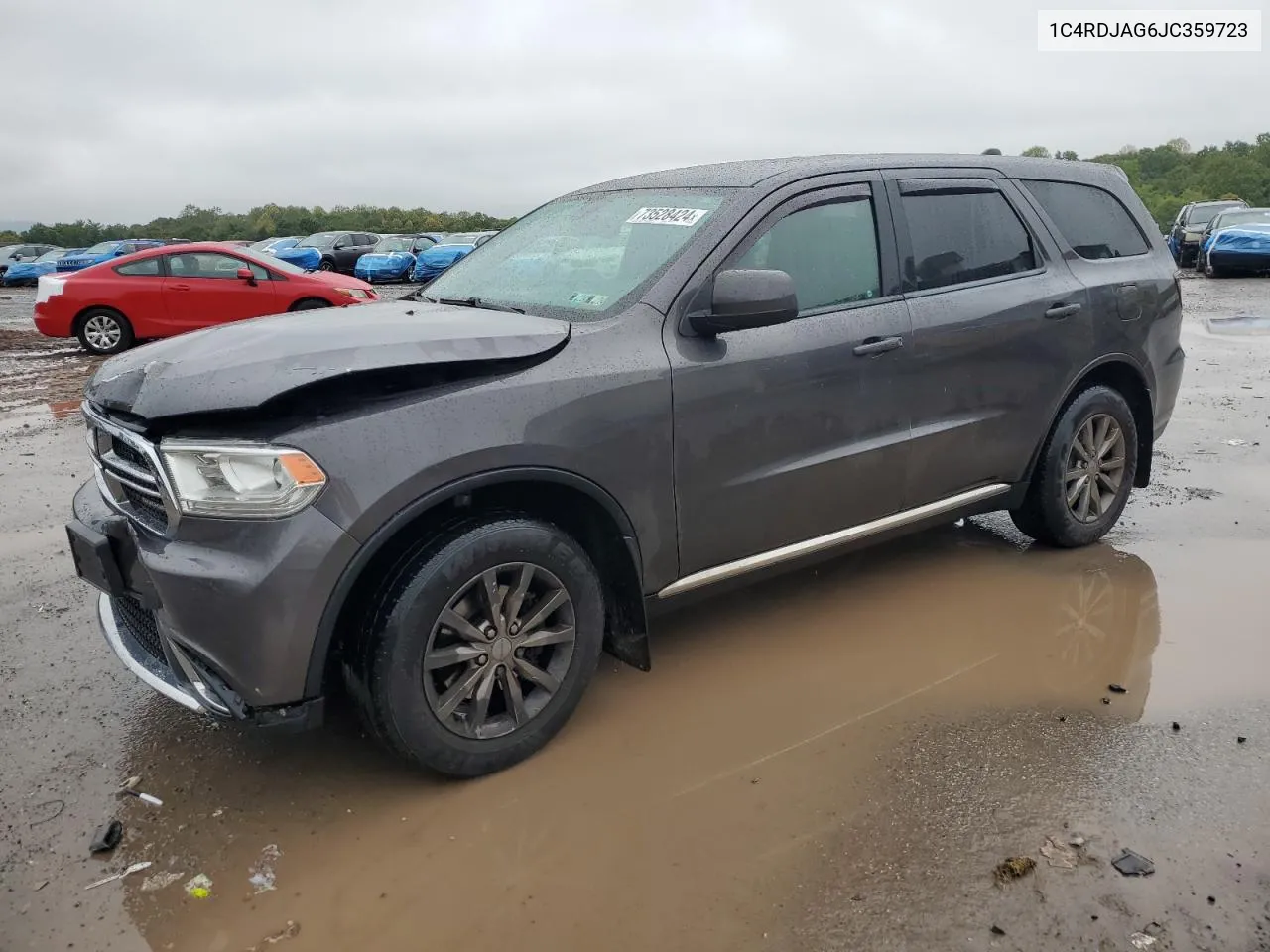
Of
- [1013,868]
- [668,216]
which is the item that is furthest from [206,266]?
[1013,868]

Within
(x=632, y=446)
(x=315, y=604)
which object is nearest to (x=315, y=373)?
(x=315, y=604)

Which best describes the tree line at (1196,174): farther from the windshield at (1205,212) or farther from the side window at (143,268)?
the side window at (143,268)

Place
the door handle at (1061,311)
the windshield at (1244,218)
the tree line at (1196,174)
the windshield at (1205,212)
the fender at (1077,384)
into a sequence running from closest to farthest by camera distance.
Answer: the door handle at (1061,311)
the fender at (1077,384)
the windshield at (1244,218)
the windshield at (1205,212)
the tree line at (1196,174)

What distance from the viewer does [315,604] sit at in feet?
8.54

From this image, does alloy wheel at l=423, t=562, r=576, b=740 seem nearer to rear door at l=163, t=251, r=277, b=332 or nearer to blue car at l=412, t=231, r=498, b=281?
rear door at l=163, t=251, r=277, b=332

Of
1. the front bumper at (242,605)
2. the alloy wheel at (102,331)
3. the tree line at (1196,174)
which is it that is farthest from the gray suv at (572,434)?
the tree line at (1196,174)

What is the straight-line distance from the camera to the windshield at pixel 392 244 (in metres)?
27.8

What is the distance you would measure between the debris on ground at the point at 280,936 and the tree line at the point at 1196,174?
52.7m

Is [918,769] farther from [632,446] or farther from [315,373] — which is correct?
[315,373]

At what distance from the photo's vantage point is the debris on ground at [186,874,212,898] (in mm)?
2531

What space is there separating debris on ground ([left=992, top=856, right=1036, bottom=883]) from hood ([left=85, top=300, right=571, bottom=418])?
1880 mm

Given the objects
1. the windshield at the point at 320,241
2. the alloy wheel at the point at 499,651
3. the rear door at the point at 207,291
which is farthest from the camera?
the windshield at the point at 320,241

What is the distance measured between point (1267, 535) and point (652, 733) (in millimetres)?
3470

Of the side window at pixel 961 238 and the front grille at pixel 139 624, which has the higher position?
the side window at pixel 961 238
